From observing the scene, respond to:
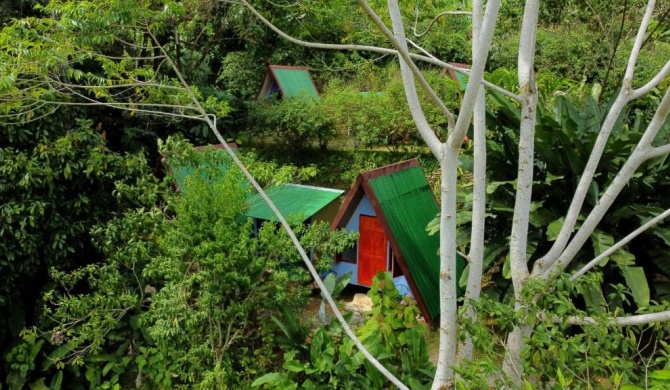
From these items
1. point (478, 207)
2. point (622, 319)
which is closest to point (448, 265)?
point (478, 207)

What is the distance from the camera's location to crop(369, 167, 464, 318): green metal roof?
14.7ft

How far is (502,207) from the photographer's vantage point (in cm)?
440

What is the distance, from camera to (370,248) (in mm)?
4992

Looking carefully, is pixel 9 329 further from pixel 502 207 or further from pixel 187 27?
pixel 187 27

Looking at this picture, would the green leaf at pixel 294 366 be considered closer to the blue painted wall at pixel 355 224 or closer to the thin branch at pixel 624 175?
the blue painted wall at pixel 355 224

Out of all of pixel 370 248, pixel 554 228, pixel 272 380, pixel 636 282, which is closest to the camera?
pixel 272 380

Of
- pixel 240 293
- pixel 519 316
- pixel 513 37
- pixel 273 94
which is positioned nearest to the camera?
pixel 519 316

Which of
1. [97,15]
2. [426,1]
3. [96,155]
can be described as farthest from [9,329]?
[426,1]

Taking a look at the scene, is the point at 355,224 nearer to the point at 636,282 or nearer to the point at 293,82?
the point at 636,282

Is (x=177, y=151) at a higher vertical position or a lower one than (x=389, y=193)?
higher

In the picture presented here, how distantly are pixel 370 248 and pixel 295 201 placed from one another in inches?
37.3

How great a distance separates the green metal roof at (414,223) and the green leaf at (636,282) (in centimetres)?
140

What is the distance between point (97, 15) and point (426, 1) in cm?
281

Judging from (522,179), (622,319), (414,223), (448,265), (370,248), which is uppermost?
(522,179)
